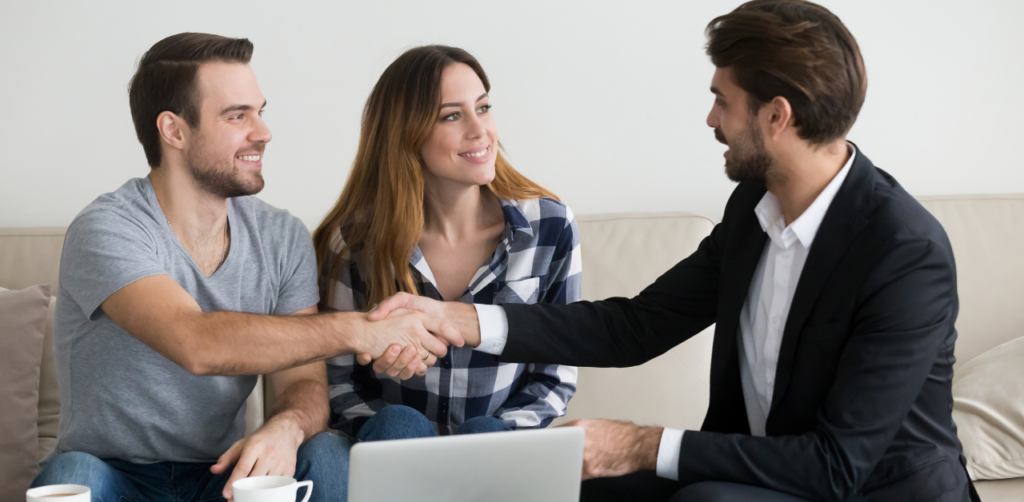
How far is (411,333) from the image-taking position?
1681 mm

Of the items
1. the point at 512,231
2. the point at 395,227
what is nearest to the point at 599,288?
the point at 512,231

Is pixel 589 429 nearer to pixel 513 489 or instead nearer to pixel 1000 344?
pixel 513 489

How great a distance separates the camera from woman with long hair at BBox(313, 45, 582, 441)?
1858 millimetres

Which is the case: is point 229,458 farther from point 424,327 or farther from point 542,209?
point 542,209

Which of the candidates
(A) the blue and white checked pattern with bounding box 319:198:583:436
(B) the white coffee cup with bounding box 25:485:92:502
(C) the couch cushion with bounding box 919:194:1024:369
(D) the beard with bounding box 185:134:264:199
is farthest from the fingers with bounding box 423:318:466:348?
(C) the couch cushion with bounding box 919:194:1024:369

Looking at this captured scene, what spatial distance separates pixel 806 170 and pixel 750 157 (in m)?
0.10

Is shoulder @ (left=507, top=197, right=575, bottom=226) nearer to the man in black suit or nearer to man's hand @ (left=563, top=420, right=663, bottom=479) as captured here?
the man in black suit

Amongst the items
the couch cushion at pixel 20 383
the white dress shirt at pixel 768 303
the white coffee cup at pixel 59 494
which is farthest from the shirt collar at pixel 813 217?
the couch cushion at pixel 20 383

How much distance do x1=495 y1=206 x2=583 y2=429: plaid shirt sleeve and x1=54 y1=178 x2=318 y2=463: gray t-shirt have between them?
61 centimetres

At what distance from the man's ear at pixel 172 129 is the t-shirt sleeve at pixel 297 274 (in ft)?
0.93

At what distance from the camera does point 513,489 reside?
3.79 ft

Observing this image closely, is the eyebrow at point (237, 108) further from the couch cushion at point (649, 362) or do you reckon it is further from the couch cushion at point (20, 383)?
the couch cushion at point (649, 362)

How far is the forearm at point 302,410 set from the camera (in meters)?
1.53

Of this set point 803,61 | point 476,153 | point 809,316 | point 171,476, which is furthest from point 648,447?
point 171,476
